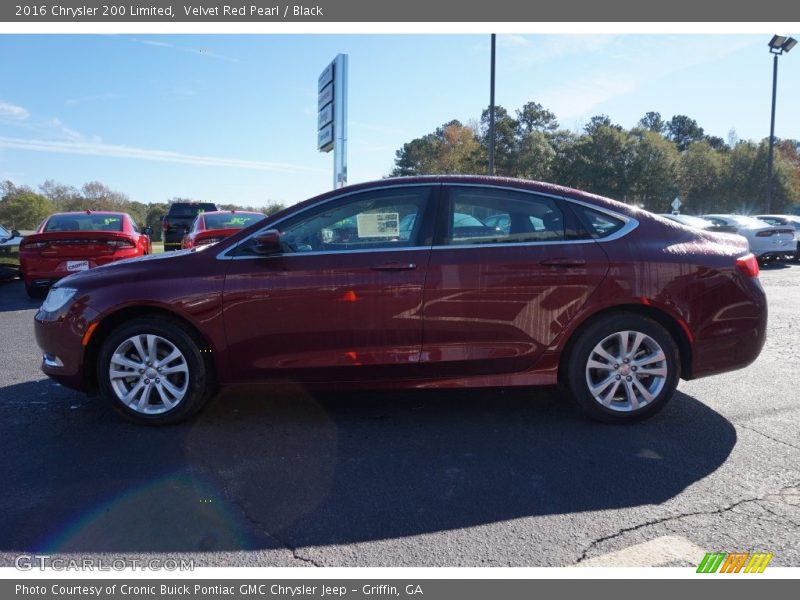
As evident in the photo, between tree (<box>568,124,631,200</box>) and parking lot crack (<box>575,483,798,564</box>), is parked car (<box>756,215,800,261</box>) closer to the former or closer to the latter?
parking lot crack (<box>575,483,798,564</box>)

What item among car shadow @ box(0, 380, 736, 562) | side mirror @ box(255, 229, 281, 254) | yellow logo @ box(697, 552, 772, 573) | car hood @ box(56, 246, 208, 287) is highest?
side mirror @ box(255, 229, 281, 254)

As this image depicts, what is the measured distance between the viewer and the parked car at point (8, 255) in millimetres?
13306

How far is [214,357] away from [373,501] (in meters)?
1.61

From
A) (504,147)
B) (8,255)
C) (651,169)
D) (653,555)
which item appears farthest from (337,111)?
(651,169)

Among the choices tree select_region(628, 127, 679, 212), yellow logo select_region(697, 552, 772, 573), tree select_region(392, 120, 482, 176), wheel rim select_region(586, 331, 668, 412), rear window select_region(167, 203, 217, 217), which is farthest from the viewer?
tree select_region(628, 127, 679, 212)

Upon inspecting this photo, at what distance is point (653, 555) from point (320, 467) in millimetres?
1764

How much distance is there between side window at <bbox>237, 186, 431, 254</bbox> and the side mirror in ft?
0.25

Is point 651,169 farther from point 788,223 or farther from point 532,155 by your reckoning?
point 788,223

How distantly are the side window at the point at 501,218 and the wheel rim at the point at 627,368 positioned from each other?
0.79m

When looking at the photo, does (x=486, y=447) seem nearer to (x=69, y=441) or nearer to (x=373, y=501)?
(x=373, y=501)

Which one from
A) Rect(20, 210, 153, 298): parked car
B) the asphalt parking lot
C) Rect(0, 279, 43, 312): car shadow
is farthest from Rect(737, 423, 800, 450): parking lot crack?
Rect(0, 279, 43, 312): car shadow

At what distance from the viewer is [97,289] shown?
160 inches

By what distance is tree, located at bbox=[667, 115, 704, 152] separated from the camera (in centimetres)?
10410
